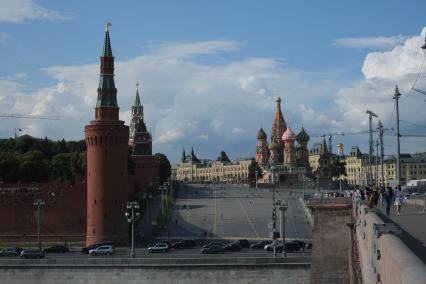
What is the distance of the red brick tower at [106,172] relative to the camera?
6034 cm

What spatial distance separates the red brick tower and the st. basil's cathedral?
299 feet

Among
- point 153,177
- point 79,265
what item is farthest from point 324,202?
point 153,177

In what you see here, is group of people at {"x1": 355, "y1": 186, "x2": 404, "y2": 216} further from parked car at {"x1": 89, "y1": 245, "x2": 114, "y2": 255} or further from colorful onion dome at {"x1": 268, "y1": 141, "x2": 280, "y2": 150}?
colorful onion dome at {"x1": 268, "y1": 141, "x2": 280, "y2": 150}

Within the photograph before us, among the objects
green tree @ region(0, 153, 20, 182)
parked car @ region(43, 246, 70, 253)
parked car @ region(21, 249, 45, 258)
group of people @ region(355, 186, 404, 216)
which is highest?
green tree @ region(0, 153, 20, 182)

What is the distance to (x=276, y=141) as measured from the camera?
568 ft

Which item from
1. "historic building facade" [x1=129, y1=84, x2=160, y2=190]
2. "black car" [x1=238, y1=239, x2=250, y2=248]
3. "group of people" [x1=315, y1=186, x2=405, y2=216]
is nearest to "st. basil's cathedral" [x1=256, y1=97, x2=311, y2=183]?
"historic building facade" [x1=129, y1=84, x2=160, y2=190]

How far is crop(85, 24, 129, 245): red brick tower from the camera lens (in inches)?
2376

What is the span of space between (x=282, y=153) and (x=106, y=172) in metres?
112

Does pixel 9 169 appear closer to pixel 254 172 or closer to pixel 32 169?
pixel 32 169

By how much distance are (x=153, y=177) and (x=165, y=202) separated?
20.0 metres

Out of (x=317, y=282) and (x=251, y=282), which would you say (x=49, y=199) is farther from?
(x=317, y=282)

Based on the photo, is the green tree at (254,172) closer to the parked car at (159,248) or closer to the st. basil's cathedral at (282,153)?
the st. basil's cathedral at (282,153)

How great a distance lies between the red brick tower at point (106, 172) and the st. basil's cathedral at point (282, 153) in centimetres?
9125

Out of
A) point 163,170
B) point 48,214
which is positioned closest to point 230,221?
point 48,214
